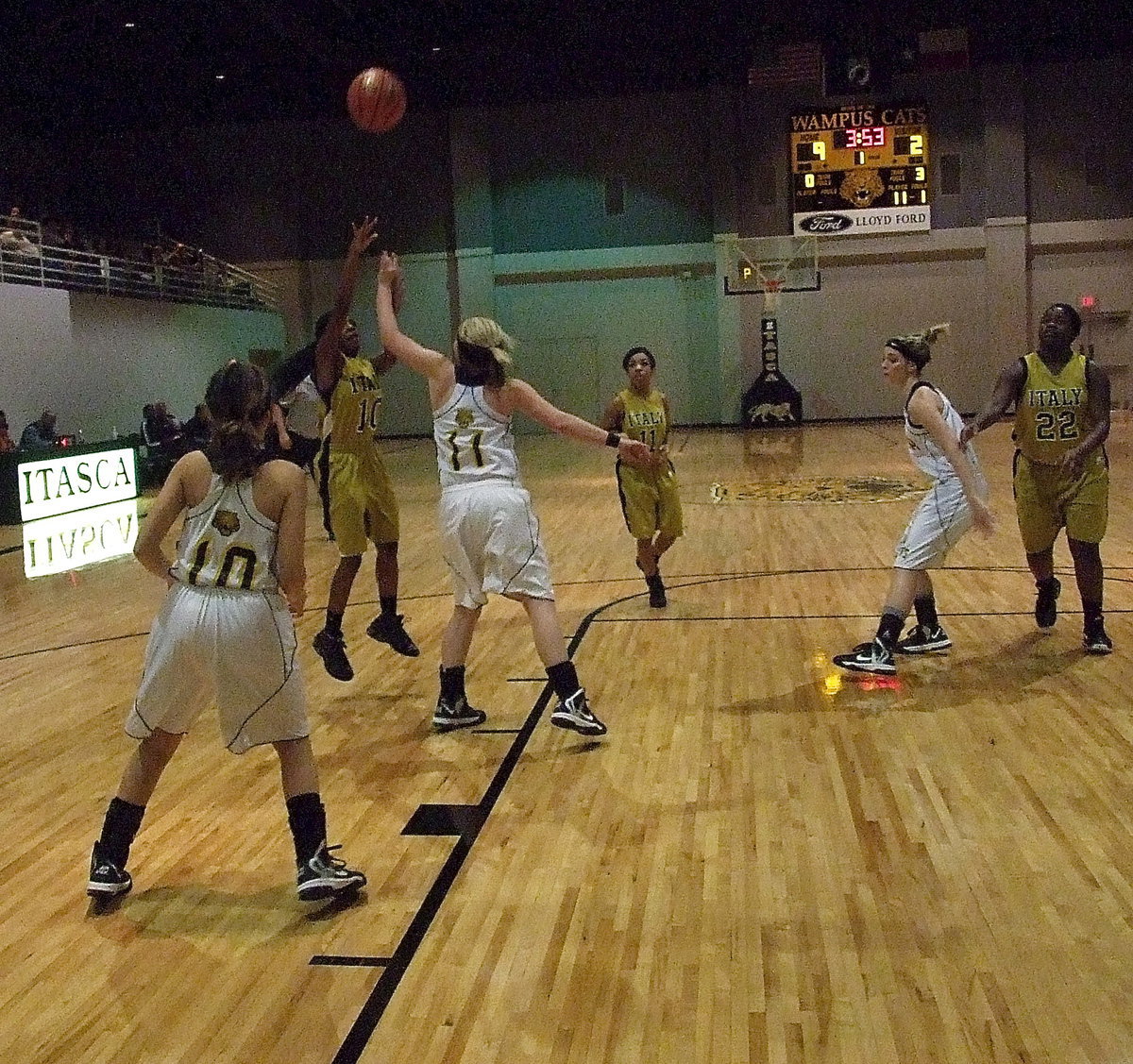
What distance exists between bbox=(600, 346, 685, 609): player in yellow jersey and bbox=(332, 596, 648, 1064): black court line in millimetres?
2116

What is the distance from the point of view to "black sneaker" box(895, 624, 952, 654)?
21.3 ft

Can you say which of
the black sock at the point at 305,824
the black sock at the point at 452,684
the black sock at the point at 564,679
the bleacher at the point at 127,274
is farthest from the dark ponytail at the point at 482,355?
the bleacher at the point at 127,274

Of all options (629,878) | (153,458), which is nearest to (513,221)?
(153,458)

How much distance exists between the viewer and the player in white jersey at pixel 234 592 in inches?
138

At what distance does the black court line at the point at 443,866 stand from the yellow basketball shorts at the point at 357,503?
119cm

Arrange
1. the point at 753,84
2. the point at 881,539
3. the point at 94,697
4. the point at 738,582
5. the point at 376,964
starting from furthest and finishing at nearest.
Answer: the point at 753,84, the point at 881,539, the point at 738,582, the point at 94,697, the point at 376,964

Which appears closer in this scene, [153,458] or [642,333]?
[153,458]

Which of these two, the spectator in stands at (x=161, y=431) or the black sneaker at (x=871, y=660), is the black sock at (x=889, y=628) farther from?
the spectator in stands at (x=161, y=431)

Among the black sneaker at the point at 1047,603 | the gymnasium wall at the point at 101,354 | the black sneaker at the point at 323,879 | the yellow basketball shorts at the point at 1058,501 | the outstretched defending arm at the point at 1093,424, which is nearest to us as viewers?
the black sneaker at the point at 323,879

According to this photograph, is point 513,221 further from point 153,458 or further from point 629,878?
point 629,878

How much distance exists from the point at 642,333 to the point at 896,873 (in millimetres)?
24834

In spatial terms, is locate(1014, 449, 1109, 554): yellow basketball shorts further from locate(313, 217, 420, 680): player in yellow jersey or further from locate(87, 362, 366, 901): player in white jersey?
locate(87, 362, 366, 901): player in white jersey

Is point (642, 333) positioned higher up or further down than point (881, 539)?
higher up

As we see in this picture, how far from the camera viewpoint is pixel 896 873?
146 inches
